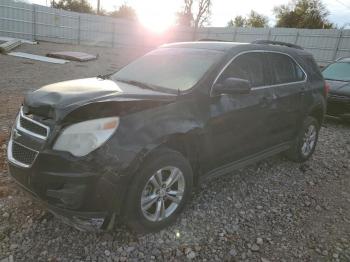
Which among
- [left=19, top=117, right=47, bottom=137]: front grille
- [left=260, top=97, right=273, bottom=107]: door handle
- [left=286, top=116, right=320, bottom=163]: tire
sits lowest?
[left=286, top=116, right=320, bottom=163]: tire

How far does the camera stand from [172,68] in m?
3.84

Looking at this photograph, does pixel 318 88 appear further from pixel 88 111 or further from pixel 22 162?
pixel 22 162

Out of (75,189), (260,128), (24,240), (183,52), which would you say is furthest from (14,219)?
(260,128)

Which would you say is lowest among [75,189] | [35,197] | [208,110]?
[35,197]

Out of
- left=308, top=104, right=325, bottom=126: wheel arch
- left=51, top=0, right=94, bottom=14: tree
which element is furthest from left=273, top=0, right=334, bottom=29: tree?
left=308, top=104, right=325, bottom=126: wheel arch

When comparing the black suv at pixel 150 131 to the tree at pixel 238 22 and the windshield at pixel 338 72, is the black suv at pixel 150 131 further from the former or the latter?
the tree at pixel 238 22

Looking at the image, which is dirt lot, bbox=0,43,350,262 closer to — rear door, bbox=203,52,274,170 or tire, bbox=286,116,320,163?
tire, bbox=286,116,320,163

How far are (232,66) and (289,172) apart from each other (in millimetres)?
2138

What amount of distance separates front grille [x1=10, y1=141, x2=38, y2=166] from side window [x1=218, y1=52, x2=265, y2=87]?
79.8 inches

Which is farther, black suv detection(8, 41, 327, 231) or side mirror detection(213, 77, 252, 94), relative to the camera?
side mirror detection(213, 77, 252, 94)

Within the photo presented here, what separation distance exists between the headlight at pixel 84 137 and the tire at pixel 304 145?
3.42 meters

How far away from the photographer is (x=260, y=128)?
4.08m

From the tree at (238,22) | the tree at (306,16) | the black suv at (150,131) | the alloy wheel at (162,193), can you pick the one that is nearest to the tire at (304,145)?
the black suv at (150,131)

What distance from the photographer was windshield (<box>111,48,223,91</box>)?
3.53 meters
